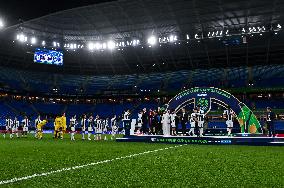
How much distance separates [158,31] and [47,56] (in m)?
18.3

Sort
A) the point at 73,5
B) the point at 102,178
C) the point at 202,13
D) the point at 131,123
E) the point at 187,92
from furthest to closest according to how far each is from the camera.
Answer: the point at 202,13 < the point at 187,92 < the point at 131,123 < the point at 73,5 < the point at 102,178

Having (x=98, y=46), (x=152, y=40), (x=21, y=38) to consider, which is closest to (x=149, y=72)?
(x=98, y=46)

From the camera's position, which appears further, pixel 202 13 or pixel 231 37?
pixel 231 37

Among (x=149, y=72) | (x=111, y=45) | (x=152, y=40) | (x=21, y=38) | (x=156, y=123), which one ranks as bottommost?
(x=156, y=123)

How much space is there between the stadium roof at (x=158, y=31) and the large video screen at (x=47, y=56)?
255 cm

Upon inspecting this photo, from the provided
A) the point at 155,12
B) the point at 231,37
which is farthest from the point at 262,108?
the point at 155,12

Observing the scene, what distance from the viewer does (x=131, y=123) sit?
73.2ft

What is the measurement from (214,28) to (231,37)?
2751mm

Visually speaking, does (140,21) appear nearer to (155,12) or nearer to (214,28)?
(155,12)

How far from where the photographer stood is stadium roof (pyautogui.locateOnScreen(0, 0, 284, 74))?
37.8 m

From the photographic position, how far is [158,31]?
45875mm

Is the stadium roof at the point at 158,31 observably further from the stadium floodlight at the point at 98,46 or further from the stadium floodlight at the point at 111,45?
the stadium floodlight at the point at 98,46

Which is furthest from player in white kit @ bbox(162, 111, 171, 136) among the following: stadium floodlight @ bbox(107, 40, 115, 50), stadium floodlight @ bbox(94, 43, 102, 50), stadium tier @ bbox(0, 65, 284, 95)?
stadium floodlight @ bbox(94, 43, 102, 50)

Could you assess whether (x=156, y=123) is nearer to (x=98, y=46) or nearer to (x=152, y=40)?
(x=152, y=40)
